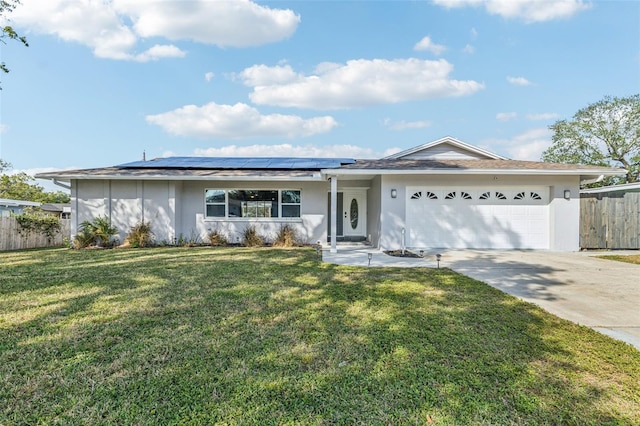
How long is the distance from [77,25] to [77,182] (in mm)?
5478

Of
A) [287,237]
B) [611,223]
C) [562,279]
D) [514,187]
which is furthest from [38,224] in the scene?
[611,223]

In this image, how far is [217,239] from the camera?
472 inches

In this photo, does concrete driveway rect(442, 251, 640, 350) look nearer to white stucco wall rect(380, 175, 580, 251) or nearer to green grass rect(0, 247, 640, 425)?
green grass rect(0, 247, 640, 425)

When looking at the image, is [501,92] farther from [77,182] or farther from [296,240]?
[77,182]

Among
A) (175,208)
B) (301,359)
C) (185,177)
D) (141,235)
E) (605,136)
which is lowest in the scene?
(301,359)

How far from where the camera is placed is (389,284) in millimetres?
5621

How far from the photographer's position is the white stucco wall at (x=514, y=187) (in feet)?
34.7

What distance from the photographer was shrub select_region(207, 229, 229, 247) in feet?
39.2

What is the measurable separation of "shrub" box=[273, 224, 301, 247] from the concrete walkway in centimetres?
246

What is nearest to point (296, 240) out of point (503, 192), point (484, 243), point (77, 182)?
point (484, 243)

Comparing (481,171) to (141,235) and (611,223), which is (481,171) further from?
(141,235)

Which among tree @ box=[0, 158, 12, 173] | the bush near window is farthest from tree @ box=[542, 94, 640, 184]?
tree @ box=[0, 158, 12, 173]

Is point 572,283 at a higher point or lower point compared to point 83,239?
lower

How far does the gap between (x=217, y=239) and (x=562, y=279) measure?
10.5m
